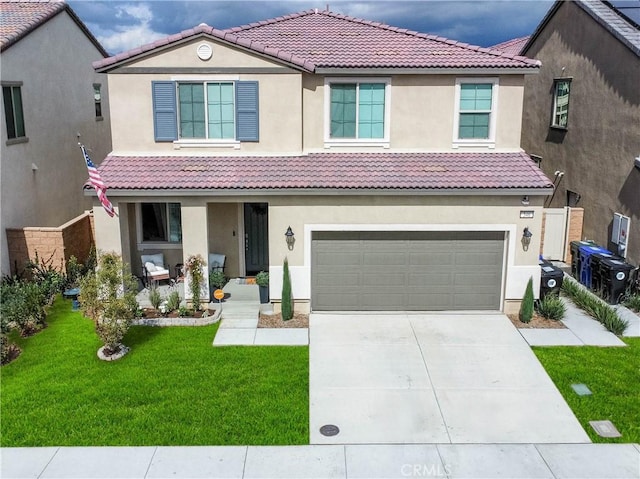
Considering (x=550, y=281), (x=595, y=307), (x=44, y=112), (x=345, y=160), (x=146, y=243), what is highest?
(x=44, y=112)

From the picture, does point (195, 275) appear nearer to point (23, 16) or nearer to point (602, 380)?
point (602, 380)

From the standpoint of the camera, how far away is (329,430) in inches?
409

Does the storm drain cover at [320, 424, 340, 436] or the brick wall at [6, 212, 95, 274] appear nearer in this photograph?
the storm drain cover at [320, 424, 340, 436]

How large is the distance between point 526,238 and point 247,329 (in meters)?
7.04

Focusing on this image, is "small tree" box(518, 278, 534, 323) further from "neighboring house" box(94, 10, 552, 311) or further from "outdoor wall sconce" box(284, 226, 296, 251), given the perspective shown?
"outdoor wall sconce" box(284, 226, 296, 251)

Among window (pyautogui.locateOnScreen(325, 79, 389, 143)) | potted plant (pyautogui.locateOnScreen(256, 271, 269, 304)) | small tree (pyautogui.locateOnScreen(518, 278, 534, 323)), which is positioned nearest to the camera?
small tree (pyautogui.locateOnScreen(518, 278, 534, 323))

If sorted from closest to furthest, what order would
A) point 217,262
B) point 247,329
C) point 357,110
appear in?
point 247,329 < point 357,110 < point 217,262

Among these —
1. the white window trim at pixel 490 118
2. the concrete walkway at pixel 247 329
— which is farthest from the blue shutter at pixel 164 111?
the white window trim at pixel 490 118

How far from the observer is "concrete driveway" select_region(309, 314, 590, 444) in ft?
34.2

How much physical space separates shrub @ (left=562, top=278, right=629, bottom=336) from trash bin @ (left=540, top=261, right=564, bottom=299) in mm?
673

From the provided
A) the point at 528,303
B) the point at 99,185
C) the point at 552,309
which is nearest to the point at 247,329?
the point at 99,185

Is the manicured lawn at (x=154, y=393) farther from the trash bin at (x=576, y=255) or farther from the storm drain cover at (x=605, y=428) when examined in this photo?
the trash bin at (x=576, y=255)

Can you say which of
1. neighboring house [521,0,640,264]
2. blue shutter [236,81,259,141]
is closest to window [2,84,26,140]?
blue shutter [236,81,259,141]

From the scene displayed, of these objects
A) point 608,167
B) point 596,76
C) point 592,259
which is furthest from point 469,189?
point 596,76
